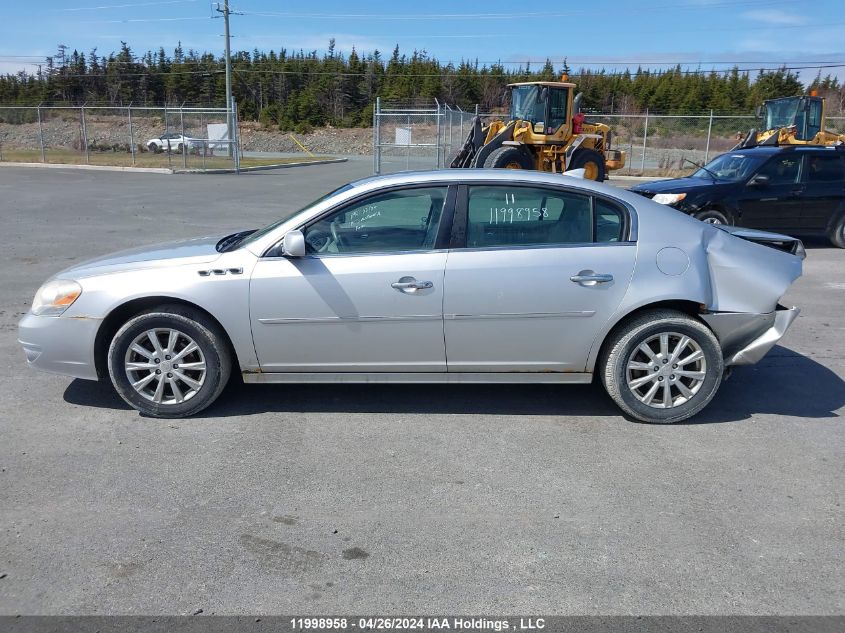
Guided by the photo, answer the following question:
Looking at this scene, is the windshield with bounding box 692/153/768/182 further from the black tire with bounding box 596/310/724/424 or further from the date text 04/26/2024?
the date text 04/26/2024

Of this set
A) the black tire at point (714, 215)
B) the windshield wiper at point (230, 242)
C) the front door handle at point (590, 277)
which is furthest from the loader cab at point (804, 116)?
the windshield wiper at point (230, 242)

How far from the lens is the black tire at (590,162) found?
22.0 m

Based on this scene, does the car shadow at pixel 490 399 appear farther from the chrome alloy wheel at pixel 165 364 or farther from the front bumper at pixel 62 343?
the front bumper at pixel 62 343

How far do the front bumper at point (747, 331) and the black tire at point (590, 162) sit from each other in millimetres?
17266

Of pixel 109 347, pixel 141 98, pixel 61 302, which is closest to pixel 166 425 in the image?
pixel 109 347

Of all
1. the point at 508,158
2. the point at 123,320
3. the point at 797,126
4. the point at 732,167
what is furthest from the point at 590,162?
the point at 123,320

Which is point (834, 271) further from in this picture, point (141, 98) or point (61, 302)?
point (141, 98)

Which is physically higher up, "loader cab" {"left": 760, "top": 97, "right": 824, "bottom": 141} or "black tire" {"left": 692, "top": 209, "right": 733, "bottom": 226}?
"loader cab" {"left": 760, "top": 97, "right": 824, "bottom": 141}

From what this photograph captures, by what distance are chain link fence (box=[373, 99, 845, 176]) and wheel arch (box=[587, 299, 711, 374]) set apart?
18968 millimetres

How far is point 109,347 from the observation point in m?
4.99

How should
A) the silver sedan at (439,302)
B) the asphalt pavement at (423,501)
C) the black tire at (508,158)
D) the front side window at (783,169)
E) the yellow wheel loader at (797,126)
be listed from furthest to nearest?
the yellow wheel loader at (797,126) → the black tire at (508,158) → the front side window at (783,169) → the silver sedan at (439,302) → the asphalt pavement at (423,501)

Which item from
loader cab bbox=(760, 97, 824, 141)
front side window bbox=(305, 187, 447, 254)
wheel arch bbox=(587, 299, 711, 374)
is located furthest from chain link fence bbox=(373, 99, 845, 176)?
wheel arch bbox=(587, 299, 711, 374)

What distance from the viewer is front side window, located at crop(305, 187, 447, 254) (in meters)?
4.93

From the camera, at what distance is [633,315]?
492 cm
